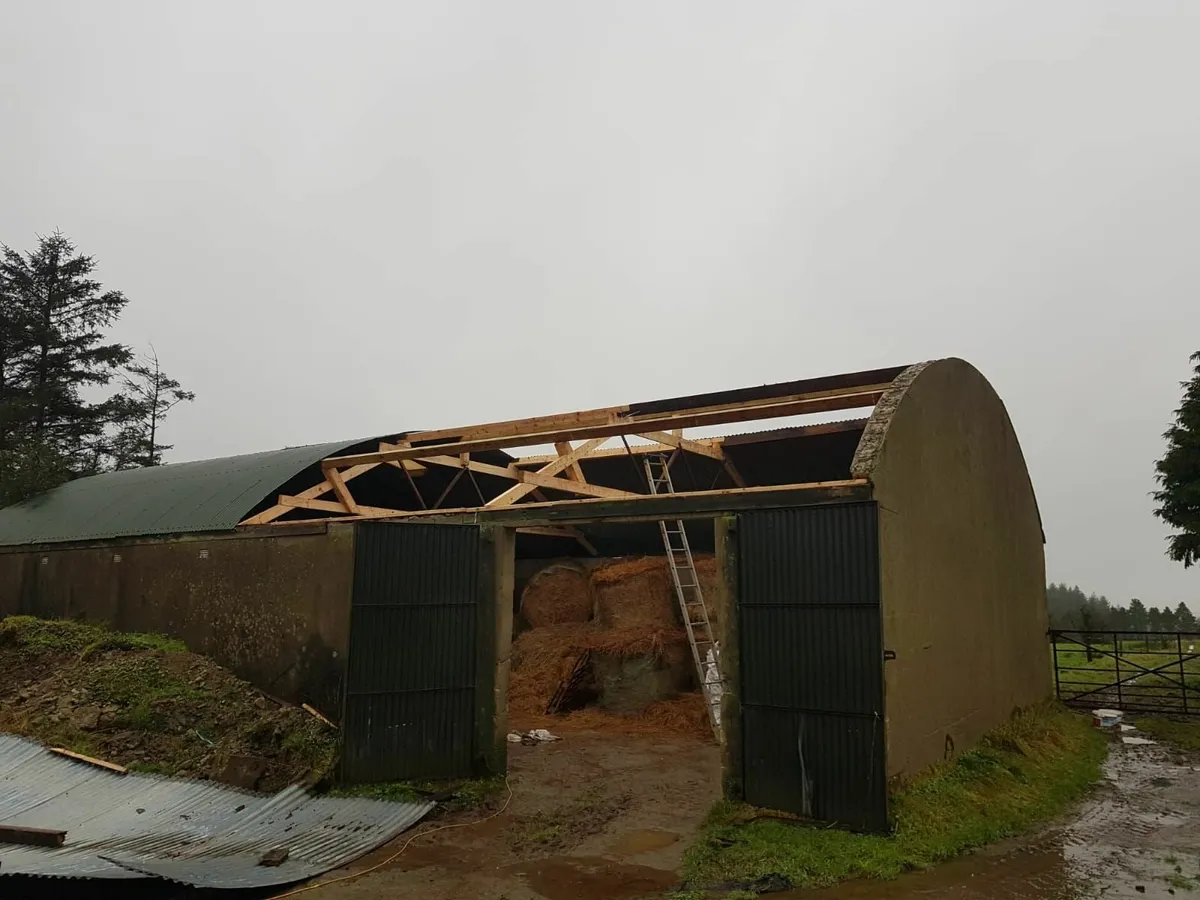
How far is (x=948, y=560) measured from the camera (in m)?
9.76

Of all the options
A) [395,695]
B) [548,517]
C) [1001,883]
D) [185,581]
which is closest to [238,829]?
[395,695]

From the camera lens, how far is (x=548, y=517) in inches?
387

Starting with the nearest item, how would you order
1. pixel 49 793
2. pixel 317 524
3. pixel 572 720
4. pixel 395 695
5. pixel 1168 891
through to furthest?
pixel 1168 891, pixel 49 793, pixel 395 695, pixel 317 524, pixel 572 720

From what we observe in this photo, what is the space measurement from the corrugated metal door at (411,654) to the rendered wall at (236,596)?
0.46m

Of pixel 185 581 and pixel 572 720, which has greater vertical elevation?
pixel 185 581

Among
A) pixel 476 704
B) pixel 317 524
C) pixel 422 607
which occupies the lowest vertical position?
pixel 476 704

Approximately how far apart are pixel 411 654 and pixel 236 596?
3.41m

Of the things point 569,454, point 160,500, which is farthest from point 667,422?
point 160,500

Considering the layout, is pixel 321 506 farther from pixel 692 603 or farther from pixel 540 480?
pixel 692 603

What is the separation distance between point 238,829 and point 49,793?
2577 millimetres

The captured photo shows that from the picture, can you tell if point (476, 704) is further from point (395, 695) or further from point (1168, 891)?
point (1168, 891)

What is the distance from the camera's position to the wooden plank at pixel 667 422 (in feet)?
31.1

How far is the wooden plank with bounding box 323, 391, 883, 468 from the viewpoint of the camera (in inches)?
373

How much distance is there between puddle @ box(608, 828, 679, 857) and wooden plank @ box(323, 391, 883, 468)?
466 cm
